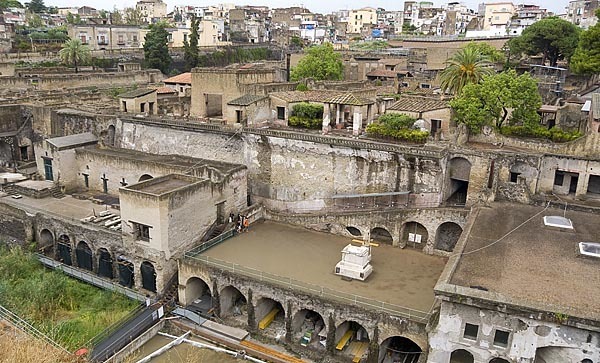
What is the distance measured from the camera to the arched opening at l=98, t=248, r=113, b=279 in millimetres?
31700

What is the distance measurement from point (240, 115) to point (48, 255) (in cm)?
1645

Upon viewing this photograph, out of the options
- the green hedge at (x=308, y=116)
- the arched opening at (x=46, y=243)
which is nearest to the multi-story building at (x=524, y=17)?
the green hedge at (x=308, y=116)

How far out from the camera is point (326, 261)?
93.2 feet

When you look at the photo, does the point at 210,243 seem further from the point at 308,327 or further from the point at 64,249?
the point at 64,249

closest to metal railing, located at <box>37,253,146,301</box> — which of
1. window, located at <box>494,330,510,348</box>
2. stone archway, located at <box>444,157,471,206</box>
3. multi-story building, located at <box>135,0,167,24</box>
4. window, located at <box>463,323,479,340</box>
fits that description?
window, located at <box>463,323,479,340</box>

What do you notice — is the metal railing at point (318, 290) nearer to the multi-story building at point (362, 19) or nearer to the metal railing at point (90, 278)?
the metal railing at point (90, 278)

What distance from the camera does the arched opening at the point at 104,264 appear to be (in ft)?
104

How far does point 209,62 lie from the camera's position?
95375 millimetres

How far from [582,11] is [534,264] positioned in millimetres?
105690

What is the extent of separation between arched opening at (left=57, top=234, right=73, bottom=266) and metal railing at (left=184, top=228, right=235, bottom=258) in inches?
381

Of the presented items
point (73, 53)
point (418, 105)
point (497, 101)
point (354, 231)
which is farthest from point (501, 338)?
point (73, 53)

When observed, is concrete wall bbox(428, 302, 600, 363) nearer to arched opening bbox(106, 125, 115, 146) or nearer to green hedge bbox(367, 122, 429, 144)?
green hedge bbox(367, 122, 429, 144)

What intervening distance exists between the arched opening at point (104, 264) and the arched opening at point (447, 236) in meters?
19.9

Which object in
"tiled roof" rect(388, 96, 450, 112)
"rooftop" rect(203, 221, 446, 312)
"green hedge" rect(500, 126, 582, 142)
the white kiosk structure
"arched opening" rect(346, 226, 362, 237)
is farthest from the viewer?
"tiled roof" rect(388, 96, 450, 112)
